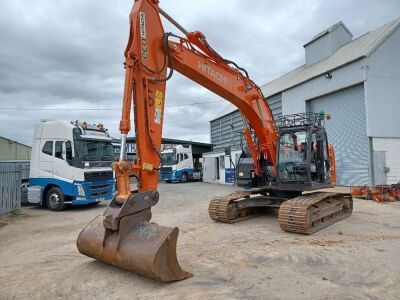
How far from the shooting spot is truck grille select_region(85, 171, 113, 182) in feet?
41.9

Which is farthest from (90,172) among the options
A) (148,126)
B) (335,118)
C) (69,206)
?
(335,118)

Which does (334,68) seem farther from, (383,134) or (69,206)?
(69,206)

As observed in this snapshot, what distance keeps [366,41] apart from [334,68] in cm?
230

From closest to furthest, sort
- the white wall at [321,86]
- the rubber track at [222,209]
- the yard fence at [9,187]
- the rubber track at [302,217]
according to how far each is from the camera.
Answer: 1. the rubber track at [302,217]
2. the rubber track at [222,209]
3. the yard fence at [9,187]
4. the white wall at [321,86]

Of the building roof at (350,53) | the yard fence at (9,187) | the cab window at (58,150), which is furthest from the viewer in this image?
the building roof at (350,53)

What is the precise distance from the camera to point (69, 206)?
14133 mm

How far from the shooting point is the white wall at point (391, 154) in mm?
17172

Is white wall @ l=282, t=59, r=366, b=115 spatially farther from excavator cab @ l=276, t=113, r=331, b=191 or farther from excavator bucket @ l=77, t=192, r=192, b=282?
excavator bucket @ l=77, t=192, r=192, b=282

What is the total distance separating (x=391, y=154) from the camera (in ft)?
57.0

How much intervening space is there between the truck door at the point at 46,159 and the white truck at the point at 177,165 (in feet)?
54.0

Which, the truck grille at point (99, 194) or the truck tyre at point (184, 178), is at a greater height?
the truck tyre at point (184, 178)

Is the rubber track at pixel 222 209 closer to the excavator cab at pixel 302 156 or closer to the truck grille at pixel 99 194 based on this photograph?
the excavator cab at pixel 302 156

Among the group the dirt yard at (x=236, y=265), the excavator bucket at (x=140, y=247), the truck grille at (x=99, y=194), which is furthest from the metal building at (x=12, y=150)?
the excavator bucket at (x=140, y=247)

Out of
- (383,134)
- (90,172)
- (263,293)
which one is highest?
(383,134)
